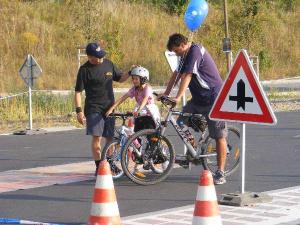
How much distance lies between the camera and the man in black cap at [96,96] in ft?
36.8

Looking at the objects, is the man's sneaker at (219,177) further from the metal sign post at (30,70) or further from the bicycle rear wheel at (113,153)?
the metal sign post at (30,70)

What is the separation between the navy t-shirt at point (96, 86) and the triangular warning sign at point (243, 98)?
2705mm

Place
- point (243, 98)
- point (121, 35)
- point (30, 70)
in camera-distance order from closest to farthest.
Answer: point (243, 98), point (30, 70), point (121, 35)

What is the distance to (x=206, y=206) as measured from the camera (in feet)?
23.6

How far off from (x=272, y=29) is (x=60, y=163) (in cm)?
4220

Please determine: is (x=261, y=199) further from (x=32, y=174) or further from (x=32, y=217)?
(x=32, y=174)

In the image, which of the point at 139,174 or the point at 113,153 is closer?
the point at 139,174

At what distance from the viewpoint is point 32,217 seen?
8766 mm

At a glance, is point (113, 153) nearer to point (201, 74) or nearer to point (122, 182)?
point (122, 182)

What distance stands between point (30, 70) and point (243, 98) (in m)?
11.4

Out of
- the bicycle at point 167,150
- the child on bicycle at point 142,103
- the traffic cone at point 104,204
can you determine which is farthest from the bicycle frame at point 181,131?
the traffic cone at point 104,204

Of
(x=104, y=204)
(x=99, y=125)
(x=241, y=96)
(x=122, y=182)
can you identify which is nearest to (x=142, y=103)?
(x=99, y=125)

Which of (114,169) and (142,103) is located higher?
(142,103)

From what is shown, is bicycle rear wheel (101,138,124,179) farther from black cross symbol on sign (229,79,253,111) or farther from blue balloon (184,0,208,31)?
blue balloon (184,0,208,31)
